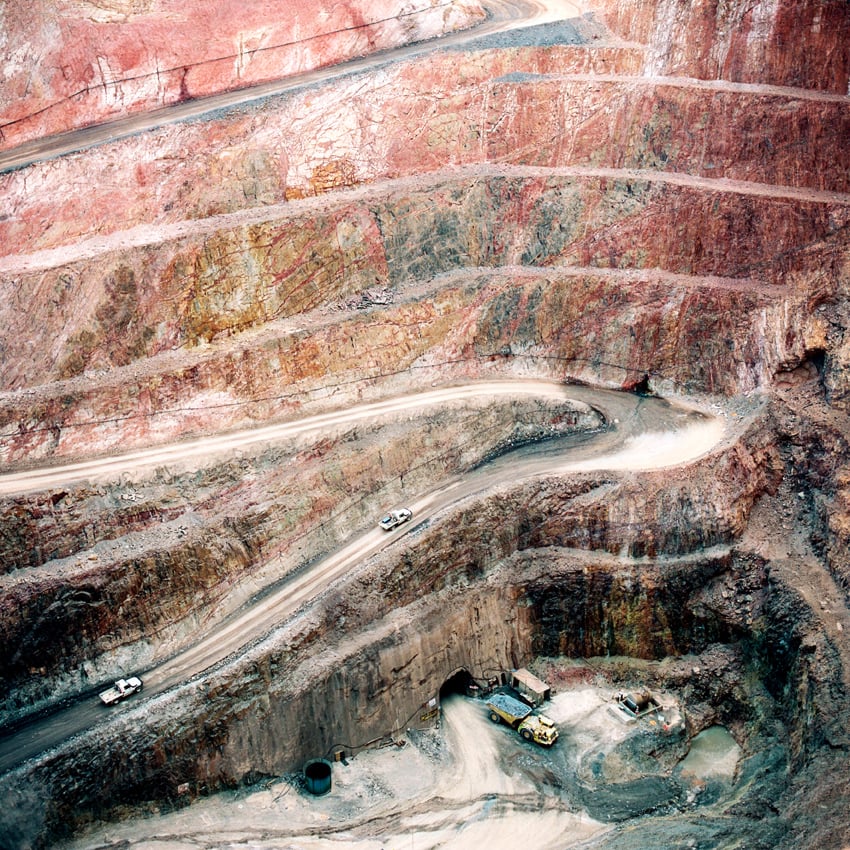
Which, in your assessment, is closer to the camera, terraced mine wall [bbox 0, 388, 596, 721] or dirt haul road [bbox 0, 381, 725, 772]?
dirt haul road [bbox 0, 381, 725, 772]

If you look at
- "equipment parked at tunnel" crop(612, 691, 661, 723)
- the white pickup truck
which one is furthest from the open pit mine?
the white pickup truck

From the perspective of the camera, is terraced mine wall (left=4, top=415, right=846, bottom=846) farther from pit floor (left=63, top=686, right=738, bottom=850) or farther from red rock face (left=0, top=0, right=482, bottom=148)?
red rock face (left=0, top=0, right=482, bottom=148)

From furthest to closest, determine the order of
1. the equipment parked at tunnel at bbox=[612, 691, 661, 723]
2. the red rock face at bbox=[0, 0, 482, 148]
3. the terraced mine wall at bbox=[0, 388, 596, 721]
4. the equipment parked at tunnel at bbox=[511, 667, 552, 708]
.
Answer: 1. the red rock face at bbox=[0, 0, 482, 148]
2. the equipment parked at tunnel at bbox=[511, 667, 552, 708]
3. the equipment parked at tunnel at bbox=[612, 691, 661, 723]
4. the terraced mine wall at bbox=[0, 388, 596, 721]

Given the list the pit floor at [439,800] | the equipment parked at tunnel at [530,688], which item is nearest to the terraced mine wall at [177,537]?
the pit floor at [439,800]

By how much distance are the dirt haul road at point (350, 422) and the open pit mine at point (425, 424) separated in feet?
0.62

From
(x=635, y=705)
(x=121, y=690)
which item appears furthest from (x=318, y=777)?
(x=635, y=705)

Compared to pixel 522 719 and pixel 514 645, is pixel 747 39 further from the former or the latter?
pixel 522 719

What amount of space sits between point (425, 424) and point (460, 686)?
1204 centimetres

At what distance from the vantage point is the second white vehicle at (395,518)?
5323cm

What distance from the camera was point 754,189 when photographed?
60.5 metres

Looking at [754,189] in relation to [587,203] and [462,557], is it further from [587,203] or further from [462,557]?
[462,557]

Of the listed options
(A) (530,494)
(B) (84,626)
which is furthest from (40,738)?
(A) (530,494)

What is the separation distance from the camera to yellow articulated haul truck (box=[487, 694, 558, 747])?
50.4 meters

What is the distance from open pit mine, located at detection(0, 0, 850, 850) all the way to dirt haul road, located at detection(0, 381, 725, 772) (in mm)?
189
